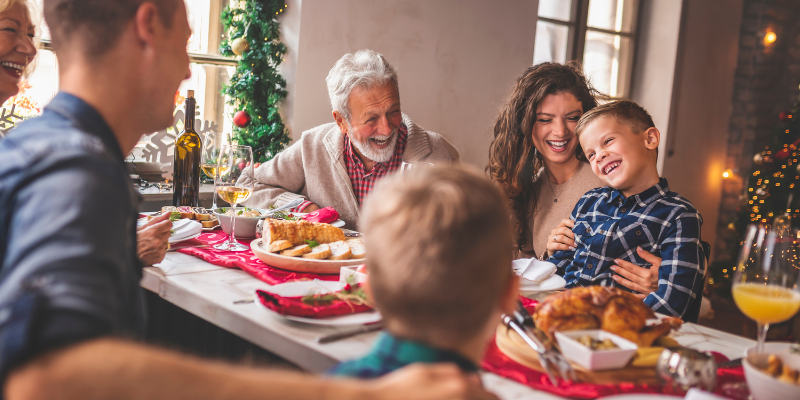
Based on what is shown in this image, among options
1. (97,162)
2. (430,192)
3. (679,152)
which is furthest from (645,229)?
(679,152)

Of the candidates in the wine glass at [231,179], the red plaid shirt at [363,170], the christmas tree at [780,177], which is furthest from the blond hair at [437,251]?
the christmas tree at [780,177]

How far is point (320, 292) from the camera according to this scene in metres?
1.31

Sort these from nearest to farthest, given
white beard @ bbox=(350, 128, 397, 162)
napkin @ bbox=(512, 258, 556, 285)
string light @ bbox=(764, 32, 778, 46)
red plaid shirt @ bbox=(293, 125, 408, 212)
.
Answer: napkin @ bbox=(512, 258, 556, 285) → white beard @ bbox=(350, 128, 397, 162) → red plaid shirt @ bbox=(293, 125, 408, 212) → string light @ bbox=(764, 32, 778, 46)

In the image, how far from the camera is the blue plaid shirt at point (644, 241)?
5.32ft

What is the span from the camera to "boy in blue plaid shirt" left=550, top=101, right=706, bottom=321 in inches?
65.0

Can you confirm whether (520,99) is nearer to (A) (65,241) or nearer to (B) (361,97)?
(B) (361,97)

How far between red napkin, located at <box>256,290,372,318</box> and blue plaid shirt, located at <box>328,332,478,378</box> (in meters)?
0.44

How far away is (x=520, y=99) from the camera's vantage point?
250cm

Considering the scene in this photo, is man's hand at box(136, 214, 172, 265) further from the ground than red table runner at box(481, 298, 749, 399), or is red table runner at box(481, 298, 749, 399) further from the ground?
man's hand at box(136, 214, 172, 265)

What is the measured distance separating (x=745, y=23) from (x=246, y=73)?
480cm

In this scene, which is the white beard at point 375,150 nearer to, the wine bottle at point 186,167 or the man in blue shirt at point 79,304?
the wine bottle at point 186,167

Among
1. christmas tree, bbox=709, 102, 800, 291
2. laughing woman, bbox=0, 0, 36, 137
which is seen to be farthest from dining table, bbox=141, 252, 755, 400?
christmas tree, bbox=709, 102, 800, 291

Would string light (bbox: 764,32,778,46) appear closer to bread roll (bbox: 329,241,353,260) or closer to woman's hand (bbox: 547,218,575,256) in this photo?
woman's hand (bbox: 547,218,575,256)

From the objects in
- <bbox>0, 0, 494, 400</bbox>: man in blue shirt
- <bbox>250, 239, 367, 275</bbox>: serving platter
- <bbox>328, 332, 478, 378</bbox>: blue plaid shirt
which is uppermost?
<bbox>0, 0, 494, 400</bbox>: man in blue shirt
